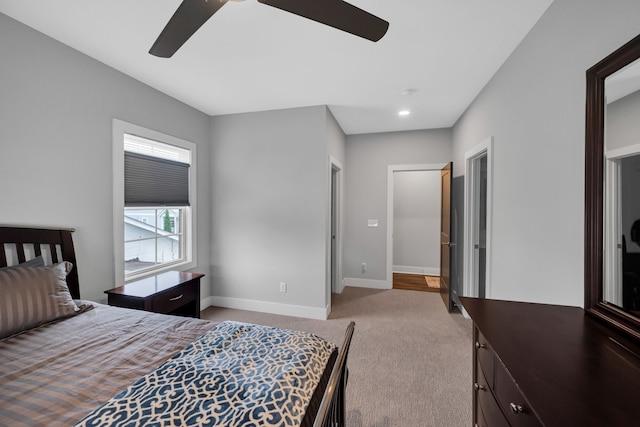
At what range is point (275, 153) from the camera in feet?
10.7

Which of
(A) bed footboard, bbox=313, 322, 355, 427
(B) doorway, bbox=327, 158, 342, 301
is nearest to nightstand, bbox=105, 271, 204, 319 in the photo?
(A) bed footboard, bbox=313, 322, 355, 427

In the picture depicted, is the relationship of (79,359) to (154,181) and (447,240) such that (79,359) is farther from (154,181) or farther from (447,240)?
(447,240)

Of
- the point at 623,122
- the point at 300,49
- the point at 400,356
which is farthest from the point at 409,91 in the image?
the point at 400,356

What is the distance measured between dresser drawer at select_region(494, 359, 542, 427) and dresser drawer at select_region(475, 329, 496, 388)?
49 mm

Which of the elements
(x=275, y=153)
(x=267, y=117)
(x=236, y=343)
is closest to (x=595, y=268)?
(x=236, y=343)

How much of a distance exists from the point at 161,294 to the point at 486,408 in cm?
233

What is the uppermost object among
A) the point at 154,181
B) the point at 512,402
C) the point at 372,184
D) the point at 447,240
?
the point at 372,184

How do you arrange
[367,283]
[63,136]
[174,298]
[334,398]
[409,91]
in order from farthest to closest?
[367,283] → [409,91] → [174,298] → [63,136] → [334,398]

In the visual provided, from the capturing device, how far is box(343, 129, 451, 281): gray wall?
163 inches

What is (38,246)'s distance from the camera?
178 cm

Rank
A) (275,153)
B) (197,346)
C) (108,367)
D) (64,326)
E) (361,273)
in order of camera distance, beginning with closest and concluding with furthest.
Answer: (108,367)
(197,346)
(64,326)
(275,153)
(361,273)

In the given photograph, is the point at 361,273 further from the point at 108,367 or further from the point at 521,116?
the point at 108,367

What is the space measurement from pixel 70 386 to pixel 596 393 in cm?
168

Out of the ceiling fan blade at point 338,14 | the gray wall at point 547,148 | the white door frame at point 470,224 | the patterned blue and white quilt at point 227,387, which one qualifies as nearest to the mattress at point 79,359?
the patterned blue and white quilt at point 227,387
